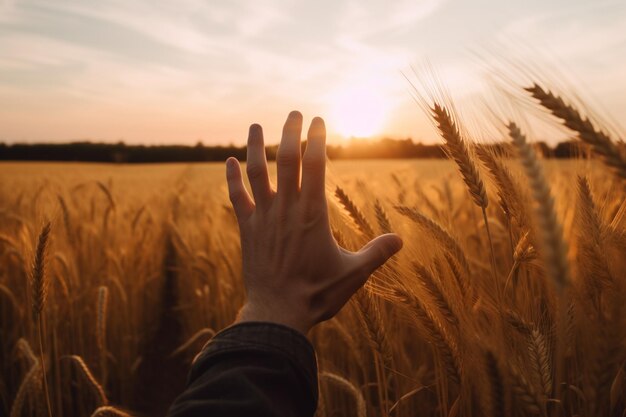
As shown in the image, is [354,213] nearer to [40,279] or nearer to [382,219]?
[382,219]

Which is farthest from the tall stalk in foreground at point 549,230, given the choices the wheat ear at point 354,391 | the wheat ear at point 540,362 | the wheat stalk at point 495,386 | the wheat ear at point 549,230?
the wheat ear at point 354,391

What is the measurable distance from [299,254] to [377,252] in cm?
16

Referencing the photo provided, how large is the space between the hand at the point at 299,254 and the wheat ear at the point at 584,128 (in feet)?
1.32

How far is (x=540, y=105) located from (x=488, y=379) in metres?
0.56

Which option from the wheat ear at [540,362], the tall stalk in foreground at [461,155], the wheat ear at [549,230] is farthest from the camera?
the tall stalk in foreground at [461,155]

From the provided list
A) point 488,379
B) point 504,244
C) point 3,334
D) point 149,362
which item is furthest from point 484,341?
point 3,334

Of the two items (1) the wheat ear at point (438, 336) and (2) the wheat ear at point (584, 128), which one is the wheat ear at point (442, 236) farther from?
(2) the wheat ear at point (584, 128)

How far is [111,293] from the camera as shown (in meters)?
2.91

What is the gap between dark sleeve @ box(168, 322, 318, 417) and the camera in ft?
2.31

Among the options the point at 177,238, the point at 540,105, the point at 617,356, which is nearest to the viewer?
the point at 617,356

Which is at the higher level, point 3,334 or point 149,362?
point 3,334

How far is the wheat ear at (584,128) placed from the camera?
82 cm

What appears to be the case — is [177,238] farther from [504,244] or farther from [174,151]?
[174,151]

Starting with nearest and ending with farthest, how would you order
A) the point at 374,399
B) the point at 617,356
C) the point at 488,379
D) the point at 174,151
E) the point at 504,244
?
the point at 617,356
the point at 488,379
the point at 374,399
the point at 504,244
the point at 174,151
